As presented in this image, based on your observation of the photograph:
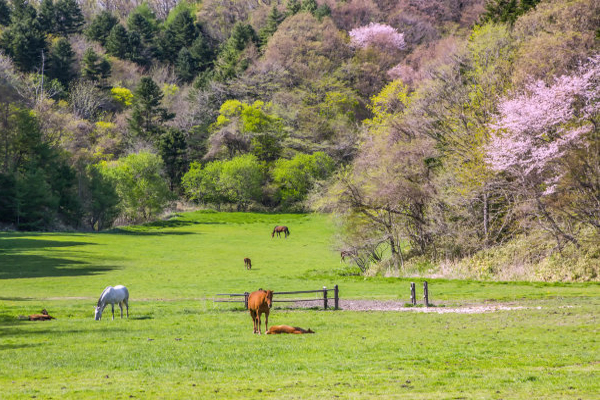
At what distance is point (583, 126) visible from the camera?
40.5 metres

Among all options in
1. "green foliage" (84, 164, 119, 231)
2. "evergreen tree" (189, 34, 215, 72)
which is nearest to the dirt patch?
"green foliage" (84, 164, 119, 231)

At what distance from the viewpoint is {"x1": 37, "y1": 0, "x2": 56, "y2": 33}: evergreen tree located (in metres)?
138

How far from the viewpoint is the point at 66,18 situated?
14488 cm

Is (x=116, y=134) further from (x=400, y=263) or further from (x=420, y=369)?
(x=420, y=369)

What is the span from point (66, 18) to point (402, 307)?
135675 millimetres

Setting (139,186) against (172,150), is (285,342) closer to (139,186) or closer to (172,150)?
(139,186)

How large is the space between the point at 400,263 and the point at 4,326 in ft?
102

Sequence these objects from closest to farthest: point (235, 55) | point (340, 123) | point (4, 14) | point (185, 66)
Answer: point (340, 123) → point (235, 55) → point (4, 14) → point (185, 66)

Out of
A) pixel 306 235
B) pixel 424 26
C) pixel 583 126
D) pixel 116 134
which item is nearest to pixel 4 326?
pixel 583 126

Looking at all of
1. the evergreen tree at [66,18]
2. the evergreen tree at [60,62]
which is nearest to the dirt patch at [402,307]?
the evergreen tree at [60,62]

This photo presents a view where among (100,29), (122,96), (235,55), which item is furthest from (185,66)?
(100,29)

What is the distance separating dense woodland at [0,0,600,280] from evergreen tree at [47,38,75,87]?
14.6 inches

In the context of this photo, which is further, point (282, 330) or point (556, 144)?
point (556, 144)

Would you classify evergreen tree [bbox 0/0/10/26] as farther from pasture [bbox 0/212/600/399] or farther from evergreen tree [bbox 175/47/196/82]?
pasture [bbox 0/212/600/399]
